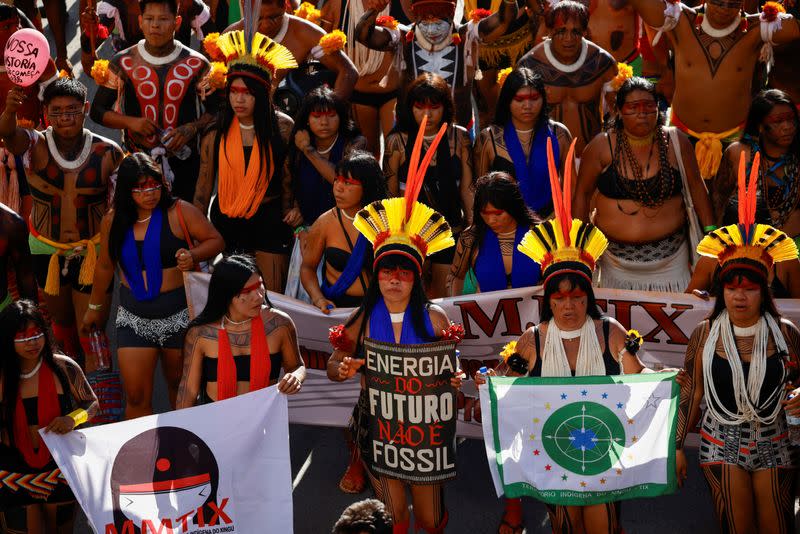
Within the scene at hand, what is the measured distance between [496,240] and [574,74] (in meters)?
2.03

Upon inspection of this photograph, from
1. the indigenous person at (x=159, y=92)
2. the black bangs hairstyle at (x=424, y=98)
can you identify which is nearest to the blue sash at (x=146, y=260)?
the indigenous person at (x=159, y=92)

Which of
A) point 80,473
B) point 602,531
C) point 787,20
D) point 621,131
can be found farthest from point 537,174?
point 80,473

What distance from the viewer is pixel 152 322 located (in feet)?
23.1

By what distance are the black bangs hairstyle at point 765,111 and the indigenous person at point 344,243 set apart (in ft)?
6.90

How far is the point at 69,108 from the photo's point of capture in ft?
25.4

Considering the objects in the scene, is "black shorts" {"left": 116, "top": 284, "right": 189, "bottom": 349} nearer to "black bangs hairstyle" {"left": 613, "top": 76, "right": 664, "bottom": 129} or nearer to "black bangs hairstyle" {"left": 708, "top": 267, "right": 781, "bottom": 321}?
"black bangs hairstyle" {"left": 613, "top": 76, "right": 664, "bottom": 129}

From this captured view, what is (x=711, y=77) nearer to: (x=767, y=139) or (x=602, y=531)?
(x=767, y=139)

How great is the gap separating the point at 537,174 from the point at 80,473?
3.32 meters

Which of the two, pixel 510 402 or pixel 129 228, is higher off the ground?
pixel 129 228

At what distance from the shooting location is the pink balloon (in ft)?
25.6

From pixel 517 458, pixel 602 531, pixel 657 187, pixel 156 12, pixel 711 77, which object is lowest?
pixel 602 531

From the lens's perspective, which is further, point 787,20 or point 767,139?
point 787,20

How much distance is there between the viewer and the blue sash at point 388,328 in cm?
610

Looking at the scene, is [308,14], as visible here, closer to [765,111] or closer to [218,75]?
[218,75]
